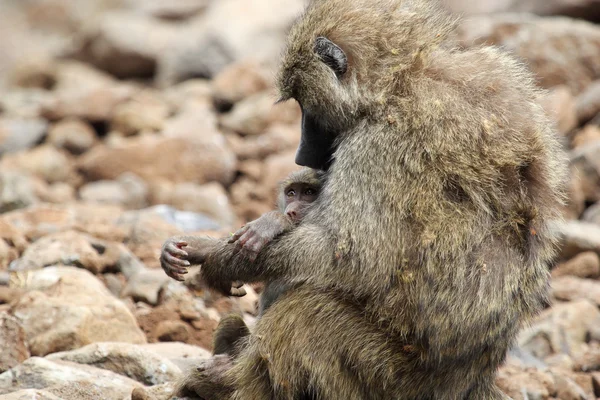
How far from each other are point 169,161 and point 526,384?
4.91m

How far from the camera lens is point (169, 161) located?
28.5 ft

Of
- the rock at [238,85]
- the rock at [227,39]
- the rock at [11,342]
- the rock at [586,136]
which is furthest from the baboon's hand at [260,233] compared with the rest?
the rock at [227,39]

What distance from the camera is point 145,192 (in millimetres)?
8297

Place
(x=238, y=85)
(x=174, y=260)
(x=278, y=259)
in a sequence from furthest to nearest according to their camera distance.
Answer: (x=238, y=85)
(x=174, y=260)
(x=278, y=259)

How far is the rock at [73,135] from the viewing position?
9555mm

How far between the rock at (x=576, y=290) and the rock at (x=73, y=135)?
5.34 m

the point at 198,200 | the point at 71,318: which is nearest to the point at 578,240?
the point at 198,200

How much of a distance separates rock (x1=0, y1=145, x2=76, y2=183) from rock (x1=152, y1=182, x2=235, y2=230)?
4.47 ft

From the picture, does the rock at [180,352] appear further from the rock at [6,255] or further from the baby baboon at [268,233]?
the rock at [6,255]

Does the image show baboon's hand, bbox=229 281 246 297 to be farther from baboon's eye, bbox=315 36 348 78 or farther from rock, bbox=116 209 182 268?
rock, bbox=116 209 182 268

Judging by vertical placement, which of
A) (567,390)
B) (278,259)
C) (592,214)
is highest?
(278,259)

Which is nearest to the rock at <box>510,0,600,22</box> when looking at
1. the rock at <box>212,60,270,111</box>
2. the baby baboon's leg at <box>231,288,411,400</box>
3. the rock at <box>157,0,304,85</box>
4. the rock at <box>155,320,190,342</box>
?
the rock at <box>157,0,304,85</box>

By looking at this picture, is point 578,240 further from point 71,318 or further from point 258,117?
point 258,117

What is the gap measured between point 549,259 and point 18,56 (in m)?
14.7
